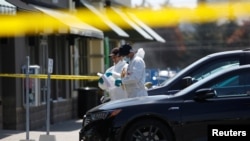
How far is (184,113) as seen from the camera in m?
9.39

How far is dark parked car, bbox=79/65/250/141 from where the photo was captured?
9320 millimetres

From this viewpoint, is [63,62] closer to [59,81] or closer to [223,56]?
[59,81]

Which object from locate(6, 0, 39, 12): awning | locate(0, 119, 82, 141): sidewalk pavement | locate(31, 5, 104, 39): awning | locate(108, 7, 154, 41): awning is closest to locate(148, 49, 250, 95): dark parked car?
locate(0, 119, 82, 141): sidewalk pavement

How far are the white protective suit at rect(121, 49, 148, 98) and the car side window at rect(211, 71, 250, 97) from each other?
2.25m

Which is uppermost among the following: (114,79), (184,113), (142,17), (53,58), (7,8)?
(142,17)

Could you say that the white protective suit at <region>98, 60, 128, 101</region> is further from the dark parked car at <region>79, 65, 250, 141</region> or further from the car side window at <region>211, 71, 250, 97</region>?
the car side window at <region>211, 71, 250, 97</region>

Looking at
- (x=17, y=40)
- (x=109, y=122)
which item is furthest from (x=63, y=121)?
(x=109, y=122)

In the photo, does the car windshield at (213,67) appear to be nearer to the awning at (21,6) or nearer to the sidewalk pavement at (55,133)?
the sidewalk pavement at (55,133)

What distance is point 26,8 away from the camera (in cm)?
1434

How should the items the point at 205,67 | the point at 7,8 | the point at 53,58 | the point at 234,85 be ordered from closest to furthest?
the point at 234,85 < the point at 205,67 < the point at 7,8 < the point at 53,58

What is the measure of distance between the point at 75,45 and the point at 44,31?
3.58 meters

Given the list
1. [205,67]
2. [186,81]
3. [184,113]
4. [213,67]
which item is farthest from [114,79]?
[184,113]

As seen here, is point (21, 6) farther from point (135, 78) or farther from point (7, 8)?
point (135, 78)

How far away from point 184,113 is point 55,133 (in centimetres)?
631
